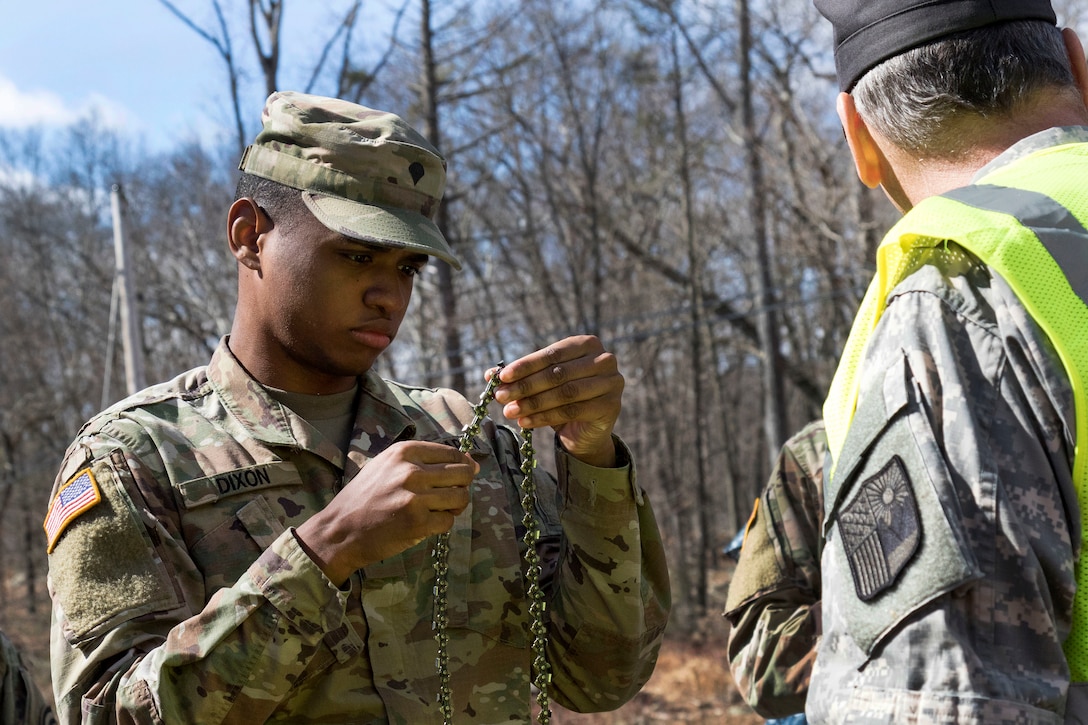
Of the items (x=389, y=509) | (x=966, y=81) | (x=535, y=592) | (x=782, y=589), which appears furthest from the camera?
(x=782, y=589)

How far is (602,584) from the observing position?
2.35 m

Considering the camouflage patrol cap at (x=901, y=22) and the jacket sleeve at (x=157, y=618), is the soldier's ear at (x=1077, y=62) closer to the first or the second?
the camouflage patrol cap at (x=901, y=22)

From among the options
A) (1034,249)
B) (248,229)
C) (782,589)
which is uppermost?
(248,229)

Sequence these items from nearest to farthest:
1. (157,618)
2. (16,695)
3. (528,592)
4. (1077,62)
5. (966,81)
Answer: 1. (966,81)
2. (1077,62)
3. (157,618)
4. (528,592)
5. (16,695)

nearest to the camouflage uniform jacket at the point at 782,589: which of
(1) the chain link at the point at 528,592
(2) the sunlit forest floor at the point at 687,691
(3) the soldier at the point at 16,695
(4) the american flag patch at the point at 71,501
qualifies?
(1) the chain link at the point at 528,592

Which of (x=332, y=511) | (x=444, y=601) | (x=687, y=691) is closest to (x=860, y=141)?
(x=332, y=511)

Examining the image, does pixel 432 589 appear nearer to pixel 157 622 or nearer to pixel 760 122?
pixel 157 622

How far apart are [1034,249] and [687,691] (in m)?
13.3

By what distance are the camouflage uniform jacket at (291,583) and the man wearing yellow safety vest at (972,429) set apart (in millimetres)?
968

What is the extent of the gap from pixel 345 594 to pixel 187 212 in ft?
96.6

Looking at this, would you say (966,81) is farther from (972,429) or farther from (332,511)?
(332,511)

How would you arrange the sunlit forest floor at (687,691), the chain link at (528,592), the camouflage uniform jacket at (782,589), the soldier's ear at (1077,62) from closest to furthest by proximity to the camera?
the soldier's ear at (1077,62)
the chain link at (528,592)
the camouflage uniform jacket at (782,589)
the sunlit forest floor at (687,691)

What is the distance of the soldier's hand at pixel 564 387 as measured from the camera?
7.05ft

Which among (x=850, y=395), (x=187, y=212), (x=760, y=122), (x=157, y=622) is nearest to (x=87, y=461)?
(x=157, y=622)
